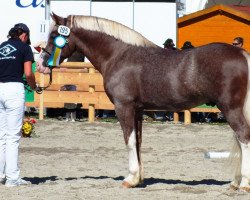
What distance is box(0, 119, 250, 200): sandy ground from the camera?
9078 millimetres

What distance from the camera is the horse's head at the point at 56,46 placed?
9895 millimetres

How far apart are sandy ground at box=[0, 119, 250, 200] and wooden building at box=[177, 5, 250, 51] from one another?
7.88 m

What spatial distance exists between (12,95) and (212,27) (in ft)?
55.9

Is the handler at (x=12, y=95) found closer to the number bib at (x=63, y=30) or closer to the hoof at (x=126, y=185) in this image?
the number bib at (x=63, y=30)

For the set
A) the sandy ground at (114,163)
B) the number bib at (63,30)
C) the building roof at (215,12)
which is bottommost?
the sandy ground at (114,163)

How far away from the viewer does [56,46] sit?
998cm

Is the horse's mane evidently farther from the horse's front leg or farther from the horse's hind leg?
the horse's hind leg

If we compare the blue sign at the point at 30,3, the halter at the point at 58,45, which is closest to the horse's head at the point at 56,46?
the halter at the point at 58,45

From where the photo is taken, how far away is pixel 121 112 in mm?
9547

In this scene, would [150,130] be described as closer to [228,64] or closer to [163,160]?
[163,160]

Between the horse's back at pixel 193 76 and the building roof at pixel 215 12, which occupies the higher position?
the building roof at pixel 215 12

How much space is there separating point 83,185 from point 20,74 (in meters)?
1.50

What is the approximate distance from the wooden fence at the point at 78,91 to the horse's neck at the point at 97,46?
907 centimetres

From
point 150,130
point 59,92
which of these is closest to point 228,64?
point 150,130
